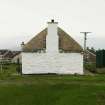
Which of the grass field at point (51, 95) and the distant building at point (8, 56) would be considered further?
the distant building at point (8, 56)

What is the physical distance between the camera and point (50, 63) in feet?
164

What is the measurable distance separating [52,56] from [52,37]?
2318 mm

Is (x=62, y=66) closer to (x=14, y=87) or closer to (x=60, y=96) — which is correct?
(x=14, y=87)

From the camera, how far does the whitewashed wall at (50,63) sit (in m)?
49.8

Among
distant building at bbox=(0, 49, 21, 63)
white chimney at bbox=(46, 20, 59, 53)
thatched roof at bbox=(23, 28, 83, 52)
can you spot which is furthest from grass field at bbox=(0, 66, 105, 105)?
distant building at bbox=(0, 49, 21, 63)

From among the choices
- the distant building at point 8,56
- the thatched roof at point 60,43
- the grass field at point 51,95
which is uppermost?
the thatched roof at point 60,43

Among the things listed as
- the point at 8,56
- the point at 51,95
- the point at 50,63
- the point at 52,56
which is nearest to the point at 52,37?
the point at 52,56

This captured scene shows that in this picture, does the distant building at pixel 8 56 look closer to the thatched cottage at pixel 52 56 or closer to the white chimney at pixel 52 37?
the thatched cottage at pixel 52 56

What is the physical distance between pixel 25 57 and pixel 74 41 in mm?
6646

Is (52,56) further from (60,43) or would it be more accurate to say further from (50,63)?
(60,43)

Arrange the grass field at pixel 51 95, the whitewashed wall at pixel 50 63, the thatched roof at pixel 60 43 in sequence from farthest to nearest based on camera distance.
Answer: the thatched roof at pixel 60 43 → the whitewashed wall at pixel 50 63 → the grass field at pixel 51 95

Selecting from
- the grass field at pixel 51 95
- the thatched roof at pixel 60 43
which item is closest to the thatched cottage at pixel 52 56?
the thatched roof at pixel 60 43

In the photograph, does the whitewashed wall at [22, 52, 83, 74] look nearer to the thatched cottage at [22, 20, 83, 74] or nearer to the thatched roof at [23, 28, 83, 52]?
the thatched cottage at [22, 20, 83, 74]

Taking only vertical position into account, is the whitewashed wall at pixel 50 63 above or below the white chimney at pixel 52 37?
below
